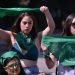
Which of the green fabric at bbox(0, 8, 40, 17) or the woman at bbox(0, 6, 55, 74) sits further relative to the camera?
the green fabric at bbox(0, 8, 40, 17)

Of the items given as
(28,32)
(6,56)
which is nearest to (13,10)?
(28,32)

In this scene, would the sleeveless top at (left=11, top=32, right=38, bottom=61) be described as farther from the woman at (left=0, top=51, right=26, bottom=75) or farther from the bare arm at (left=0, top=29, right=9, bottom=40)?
the woman at (left=0, top=51, right=26, bottom=75)

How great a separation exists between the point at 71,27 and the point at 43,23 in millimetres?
1240

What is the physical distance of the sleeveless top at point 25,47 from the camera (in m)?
5.39

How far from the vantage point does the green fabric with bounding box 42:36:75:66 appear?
542 cm

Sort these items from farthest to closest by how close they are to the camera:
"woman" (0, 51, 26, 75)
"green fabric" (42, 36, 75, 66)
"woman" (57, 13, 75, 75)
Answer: "green fabric" (42, 36, 75, 66)
"woman" (57, 13, 75, 75)
"woman" (0, 51, 26, 75)

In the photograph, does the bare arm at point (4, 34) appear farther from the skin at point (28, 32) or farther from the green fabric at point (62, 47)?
the green fabric at point (62, 47)

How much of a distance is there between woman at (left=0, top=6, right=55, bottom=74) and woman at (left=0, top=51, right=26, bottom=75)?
36 cm

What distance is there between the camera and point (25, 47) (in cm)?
543

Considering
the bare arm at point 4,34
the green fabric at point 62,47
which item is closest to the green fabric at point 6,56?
the bare arm at point 4,34

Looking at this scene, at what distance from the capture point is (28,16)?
550 cm

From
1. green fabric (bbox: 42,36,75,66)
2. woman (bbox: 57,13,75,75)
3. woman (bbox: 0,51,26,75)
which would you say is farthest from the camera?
green fabric (bbox: 42,36,75,66)

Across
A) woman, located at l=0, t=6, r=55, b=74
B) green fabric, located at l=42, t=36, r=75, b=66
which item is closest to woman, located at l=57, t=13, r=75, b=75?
green fabric, located at l=42, t=36, r=75, b=66

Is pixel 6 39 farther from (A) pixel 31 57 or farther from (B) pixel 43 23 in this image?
(B) pixel 43 23
